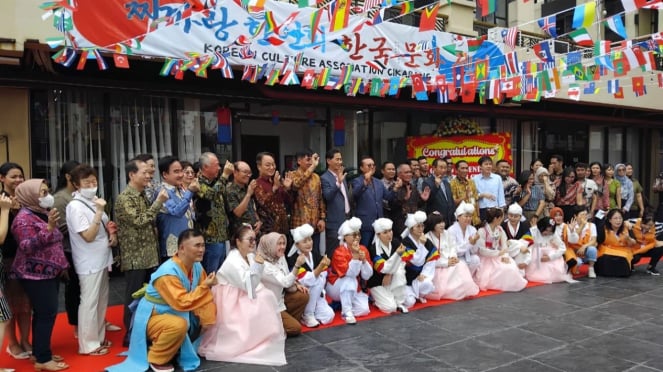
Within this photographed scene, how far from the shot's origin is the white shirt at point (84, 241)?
13.6 ft

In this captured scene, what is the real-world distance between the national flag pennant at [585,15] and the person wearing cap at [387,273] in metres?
2.75

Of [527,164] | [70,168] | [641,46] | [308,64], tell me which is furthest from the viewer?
[527,164]

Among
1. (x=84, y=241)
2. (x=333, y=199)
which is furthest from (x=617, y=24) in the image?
(x=84, y=241)

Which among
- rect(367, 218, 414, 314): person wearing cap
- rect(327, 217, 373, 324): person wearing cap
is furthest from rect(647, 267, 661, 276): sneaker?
rect(327, 217, 373, 324): person wearing cap

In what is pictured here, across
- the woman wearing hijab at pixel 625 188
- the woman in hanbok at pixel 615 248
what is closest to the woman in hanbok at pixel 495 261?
the woman in hanbok at pixel 615 248

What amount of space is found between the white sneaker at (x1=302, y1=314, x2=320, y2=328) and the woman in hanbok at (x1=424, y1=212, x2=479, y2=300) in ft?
5.34

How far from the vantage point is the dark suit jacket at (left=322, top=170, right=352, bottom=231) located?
235 inches

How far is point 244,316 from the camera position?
4305 millimetres

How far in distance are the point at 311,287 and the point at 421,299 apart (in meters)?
1.54

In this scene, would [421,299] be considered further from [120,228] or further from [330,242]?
[120,228]

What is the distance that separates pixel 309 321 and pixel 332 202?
4.80ft

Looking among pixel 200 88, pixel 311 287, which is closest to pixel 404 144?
pixel 200 88

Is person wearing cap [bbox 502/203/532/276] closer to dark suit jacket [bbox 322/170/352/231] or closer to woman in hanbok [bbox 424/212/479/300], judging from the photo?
woman in hanbok [bbox 424/212/479/300]

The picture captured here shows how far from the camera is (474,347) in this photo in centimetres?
449
